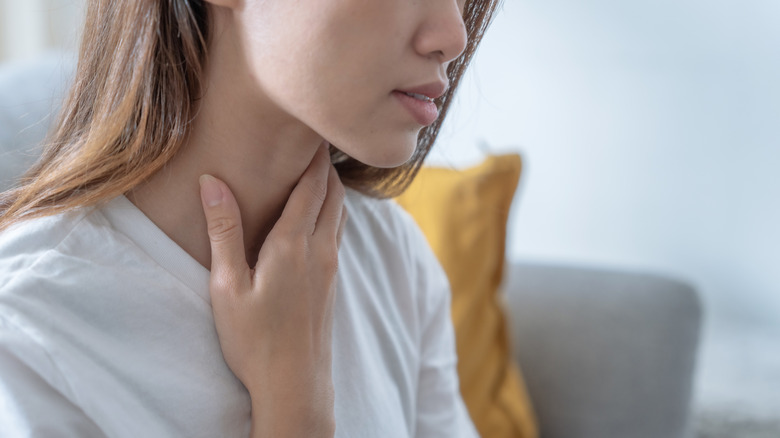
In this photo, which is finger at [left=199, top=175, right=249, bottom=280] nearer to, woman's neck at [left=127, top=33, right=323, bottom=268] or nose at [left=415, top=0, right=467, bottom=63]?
woman's neck at [left=127, top=33, right=323, bottom=268]

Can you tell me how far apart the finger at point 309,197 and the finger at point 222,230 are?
0.18 ft

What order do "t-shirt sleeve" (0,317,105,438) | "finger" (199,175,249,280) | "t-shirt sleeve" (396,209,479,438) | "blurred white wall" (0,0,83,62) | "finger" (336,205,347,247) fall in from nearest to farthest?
"t-shirt sleeve" (0,317,105,438), "finger" (199,175,249,280), "finger" (336,205,347,247), "t-shirt sleeve" (396,209,479,438), "blurred white wall" (0,0,83,62)

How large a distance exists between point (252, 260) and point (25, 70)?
0.67 m

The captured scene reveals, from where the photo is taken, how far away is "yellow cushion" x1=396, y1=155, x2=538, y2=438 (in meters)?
1.16

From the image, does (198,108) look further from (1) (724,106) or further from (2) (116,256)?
(1) (724,106)

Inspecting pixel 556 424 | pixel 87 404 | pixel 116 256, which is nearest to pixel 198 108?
pixel 116 256

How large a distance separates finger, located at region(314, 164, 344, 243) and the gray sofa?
588 mm

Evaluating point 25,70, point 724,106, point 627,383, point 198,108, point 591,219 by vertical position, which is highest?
point 198,108

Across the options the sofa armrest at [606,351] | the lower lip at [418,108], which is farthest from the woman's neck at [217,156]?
the sofa armrest at [606,351]

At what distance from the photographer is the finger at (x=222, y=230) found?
61cm

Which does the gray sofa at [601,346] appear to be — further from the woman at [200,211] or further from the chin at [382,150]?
the chin at [382,150]

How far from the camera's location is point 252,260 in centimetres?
69

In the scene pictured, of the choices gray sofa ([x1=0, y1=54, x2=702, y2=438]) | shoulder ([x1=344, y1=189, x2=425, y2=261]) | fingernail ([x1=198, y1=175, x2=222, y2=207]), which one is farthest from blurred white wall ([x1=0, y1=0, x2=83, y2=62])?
fingernail ([x1=198, y1=175, x2=222, y2=207])

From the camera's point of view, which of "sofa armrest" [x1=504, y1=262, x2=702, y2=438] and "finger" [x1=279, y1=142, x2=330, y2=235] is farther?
"sofa armrest" [x1=504, y1=262, x2=702, y2=438]
